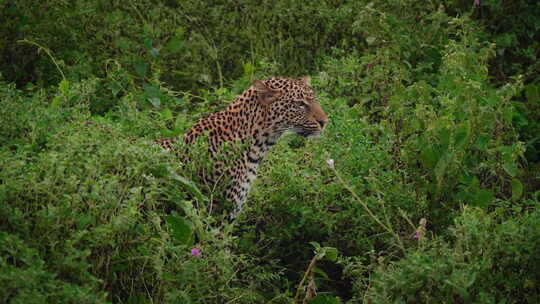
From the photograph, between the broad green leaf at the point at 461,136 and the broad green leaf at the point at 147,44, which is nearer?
the broad green leaf at the point at 461,136

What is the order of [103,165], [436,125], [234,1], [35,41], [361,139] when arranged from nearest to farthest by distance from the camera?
[103,165], [436,125], [361,139], [35,41], [234,1]

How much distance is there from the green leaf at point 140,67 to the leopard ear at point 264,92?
200cm

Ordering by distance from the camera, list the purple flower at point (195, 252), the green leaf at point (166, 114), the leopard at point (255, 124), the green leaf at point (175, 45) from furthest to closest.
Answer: the green leaf at point (175, 45)
the green leaf at point (166, 114)
the leopard at point (255, 124)
the purple flower at point (195, 252)

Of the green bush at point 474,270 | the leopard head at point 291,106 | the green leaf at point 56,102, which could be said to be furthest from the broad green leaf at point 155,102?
the green bush at point 474,270

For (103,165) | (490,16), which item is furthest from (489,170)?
(490,16)

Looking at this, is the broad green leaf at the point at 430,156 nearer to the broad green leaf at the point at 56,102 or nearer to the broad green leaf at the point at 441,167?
the broad green leaf at the point at 441,167

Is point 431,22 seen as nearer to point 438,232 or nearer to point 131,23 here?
point 131,23

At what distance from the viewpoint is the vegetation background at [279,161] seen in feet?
15.0

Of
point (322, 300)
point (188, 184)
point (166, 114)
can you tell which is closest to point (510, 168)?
point (322, 300)

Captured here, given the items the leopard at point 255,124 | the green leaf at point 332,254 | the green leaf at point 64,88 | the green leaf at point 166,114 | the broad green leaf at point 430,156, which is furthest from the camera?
the green leaf at point 166,114

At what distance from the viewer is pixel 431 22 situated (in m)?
8.98

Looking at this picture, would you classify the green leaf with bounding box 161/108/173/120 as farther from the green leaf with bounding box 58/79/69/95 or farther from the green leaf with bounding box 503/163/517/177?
the green leaf with bounding box 503/163/517/177

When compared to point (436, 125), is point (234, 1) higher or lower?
lower

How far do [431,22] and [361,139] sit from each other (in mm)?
2870
